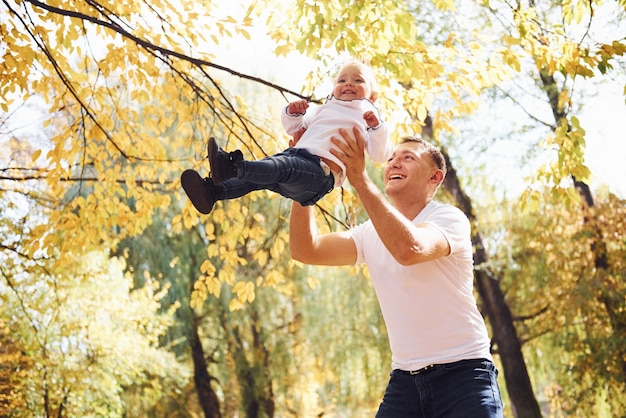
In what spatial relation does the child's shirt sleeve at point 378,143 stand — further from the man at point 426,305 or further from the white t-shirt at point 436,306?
the white t-shirt at point 436,306

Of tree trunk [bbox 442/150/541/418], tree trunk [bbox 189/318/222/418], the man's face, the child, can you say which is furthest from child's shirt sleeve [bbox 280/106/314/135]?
tree trunk [bbox 189/318/222/418]

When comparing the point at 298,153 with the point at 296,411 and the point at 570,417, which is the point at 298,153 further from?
the point at 296,411

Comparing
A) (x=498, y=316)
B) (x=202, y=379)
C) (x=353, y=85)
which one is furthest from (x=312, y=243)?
(x=202, y=379)

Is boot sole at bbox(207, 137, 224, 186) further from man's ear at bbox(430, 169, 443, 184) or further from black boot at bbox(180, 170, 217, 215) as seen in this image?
man's ear at bbox(430, 169, 443, 184)

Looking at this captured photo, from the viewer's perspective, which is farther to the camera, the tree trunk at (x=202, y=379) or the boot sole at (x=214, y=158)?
the tree trunk at (x=202, y=379)

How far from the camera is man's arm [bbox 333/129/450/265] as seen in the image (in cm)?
234

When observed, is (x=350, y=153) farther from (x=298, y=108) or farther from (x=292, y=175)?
(x=298, y=108)

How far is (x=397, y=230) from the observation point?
2348mm

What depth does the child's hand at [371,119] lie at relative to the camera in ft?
8.90

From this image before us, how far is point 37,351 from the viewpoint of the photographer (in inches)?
437

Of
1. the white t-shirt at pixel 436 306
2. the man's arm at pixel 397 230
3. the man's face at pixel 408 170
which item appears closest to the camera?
the man's arm at pixel 397 230

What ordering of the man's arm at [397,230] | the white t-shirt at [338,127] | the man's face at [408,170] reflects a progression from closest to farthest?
the man's arm at [397,230] < the white t-shirt at [338,127] < the man's face at [408,170]

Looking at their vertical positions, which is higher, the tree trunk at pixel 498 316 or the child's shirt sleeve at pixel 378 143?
the tree trunk at pixel 498 316

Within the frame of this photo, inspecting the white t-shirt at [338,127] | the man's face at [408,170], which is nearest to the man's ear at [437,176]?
the man's face at [408,170]
